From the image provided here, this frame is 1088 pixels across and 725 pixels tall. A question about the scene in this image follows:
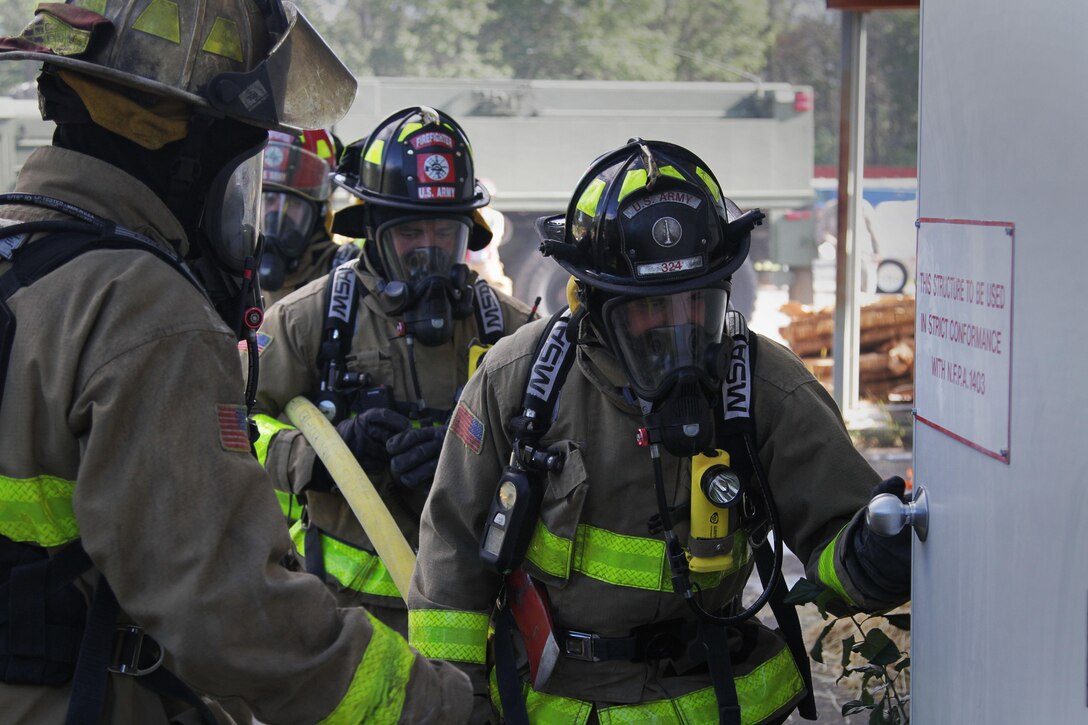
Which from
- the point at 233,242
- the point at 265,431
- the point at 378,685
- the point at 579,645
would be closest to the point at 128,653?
the point at 378,685

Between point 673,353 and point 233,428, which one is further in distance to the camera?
point 673,353

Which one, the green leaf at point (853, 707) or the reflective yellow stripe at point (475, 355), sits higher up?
the reflective yellow stripe at point (475, 355)

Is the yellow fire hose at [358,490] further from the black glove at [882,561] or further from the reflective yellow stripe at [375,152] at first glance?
the black glove at [882,561]

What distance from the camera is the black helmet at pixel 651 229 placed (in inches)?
99.1

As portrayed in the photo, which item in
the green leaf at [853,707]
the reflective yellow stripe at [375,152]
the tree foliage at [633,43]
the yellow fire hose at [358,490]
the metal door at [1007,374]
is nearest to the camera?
the metal door at [1007,374]

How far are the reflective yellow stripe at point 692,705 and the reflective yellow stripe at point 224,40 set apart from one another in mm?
1489

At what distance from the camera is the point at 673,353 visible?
2.53m

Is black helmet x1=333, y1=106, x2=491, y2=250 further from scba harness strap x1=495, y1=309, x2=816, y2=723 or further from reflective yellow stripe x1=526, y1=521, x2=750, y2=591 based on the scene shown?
reflective yellow stripe x1=526, y1=521, x2=750, y2=591

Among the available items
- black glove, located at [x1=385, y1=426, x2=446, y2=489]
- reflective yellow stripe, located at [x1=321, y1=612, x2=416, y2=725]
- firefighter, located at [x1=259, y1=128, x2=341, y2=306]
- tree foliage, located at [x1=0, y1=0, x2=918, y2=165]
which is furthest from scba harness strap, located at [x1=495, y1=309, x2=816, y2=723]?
tree foliage, located at [x1=0, y1=0, x2=918, y2=165]

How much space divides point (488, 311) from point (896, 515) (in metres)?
2.35

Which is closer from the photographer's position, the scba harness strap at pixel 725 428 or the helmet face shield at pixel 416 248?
the scba harness strap at pixel 725 428

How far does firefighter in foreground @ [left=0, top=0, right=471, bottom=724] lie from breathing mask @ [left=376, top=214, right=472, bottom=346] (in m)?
1.83

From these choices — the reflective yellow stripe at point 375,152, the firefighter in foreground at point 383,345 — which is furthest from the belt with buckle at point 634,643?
the reflective yellow stripe at point 375,152

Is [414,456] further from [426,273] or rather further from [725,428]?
[725,428]
